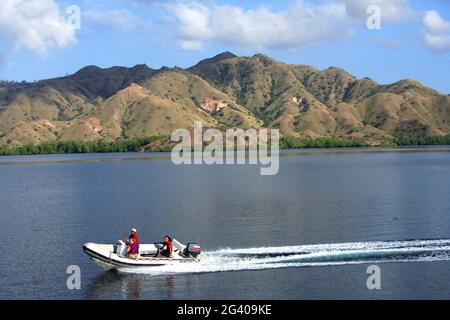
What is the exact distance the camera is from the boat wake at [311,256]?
45312mm

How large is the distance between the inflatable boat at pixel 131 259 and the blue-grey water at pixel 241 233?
86 cm

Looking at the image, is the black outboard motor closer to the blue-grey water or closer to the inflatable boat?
the inflatable boat

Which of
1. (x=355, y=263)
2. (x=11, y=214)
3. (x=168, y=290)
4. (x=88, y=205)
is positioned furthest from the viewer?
(x=88, y=205)

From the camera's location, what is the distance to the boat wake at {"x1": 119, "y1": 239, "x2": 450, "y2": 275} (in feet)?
149

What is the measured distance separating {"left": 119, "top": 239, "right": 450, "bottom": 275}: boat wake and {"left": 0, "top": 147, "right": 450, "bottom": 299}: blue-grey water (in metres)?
0.16

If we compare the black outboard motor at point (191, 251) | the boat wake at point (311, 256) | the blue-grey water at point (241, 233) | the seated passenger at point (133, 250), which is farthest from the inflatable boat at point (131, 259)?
the blue-grey water at point (241, 233)

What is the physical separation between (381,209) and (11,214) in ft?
157

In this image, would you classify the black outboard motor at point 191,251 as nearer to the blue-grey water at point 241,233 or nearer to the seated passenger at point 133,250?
the blue-grey water at point 241,233

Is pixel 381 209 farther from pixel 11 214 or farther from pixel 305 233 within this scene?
pixel 11 214

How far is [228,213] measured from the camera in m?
73.0

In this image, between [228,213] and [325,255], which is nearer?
[325,255]

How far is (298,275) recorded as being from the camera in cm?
4281
